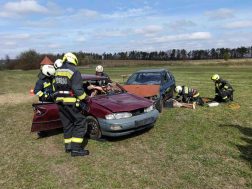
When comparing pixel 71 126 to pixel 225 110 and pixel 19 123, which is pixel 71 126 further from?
pixel 225 110

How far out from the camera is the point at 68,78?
3.72 m

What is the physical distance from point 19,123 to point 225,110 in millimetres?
7316

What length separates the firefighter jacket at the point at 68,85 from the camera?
3.73 meters

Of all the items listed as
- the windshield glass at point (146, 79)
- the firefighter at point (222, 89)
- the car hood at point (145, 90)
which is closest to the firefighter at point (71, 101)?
the car hood at point (145, 90)

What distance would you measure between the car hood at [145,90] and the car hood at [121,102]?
1297mm

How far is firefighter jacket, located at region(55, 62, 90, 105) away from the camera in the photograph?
3729 mm

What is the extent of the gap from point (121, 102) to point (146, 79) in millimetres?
3362

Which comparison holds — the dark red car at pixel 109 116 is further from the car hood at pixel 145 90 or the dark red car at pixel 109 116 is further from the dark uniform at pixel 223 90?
the dark uniform at pixel 223 90

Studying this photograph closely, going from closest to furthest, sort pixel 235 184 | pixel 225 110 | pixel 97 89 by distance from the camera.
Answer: pixel 235 184 → pixel 97 89 → pixel 225 110

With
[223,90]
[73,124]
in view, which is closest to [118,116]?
[73,124]

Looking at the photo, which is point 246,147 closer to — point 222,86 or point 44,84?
point 44,84

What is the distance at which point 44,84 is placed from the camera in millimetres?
5051

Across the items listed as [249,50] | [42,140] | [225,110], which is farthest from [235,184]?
[249,50]

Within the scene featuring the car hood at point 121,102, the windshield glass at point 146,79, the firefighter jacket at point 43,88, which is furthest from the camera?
the windshield glass at point 146,79
